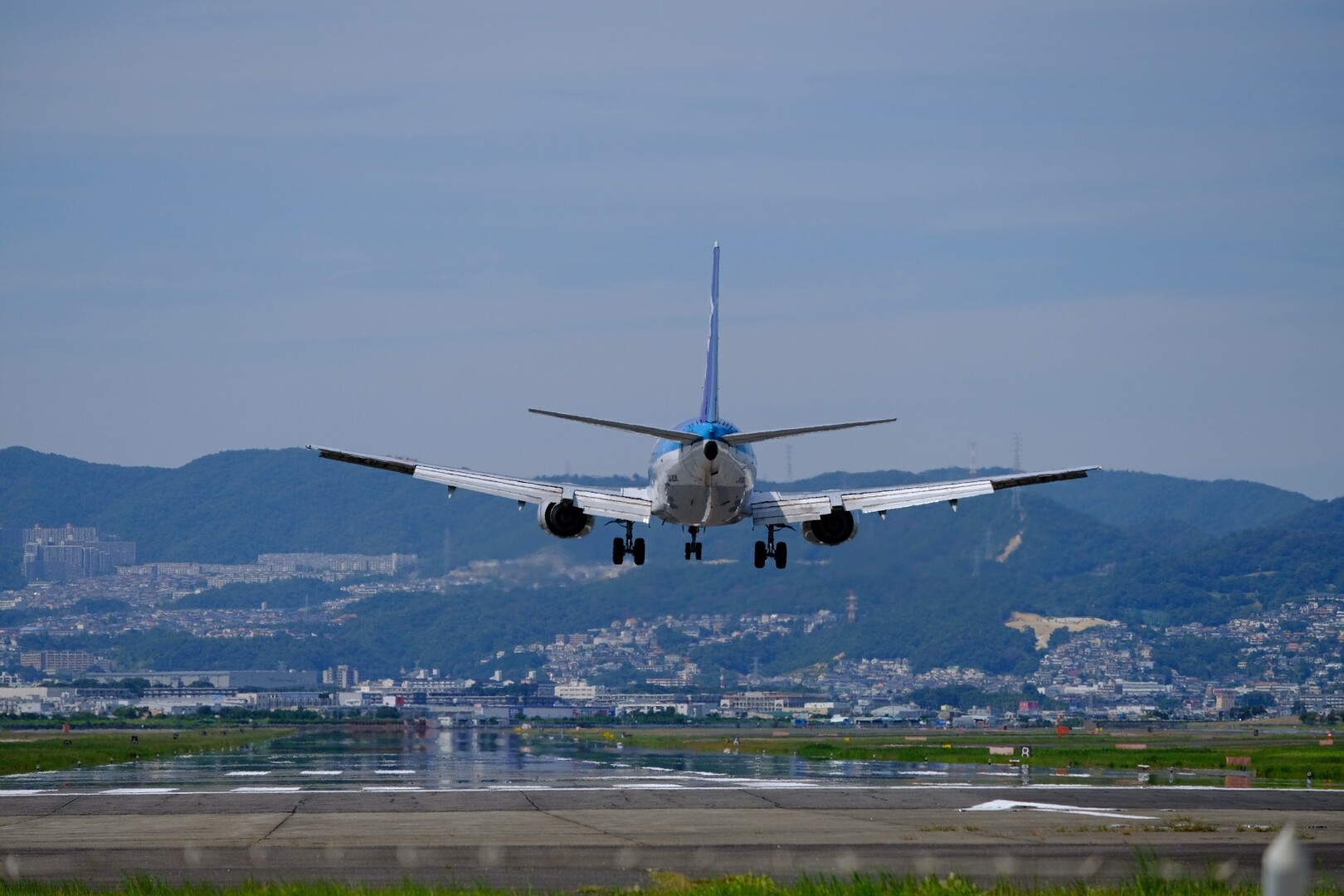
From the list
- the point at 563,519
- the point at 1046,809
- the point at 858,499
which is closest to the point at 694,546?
the point at 563,519

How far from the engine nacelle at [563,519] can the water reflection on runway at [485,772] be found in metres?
11.9

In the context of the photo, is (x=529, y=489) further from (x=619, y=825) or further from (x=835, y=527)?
(x=619, y=825)

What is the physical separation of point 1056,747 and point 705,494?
67083 mm

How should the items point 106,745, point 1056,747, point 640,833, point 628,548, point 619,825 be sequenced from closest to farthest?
point 640,833 → point 619,825 → point 628,548 → point 1056,747 → point 106,745

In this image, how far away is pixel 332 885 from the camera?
36250 mm

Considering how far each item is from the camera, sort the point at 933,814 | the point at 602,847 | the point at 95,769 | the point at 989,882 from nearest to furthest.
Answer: the point at 989,882 → the point at 602,847 → the point at 933,814 → the point at 95,769

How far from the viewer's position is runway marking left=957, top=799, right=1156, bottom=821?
55.3 meters

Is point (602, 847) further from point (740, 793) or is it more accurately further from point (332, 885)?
point (740, 793)

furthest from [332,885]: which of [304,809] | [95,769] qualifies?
[95,769]

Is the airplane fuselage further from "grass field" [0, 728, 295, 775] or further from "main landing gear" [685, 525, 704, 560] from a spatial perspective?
"grass field" [0, 728, 295, 775]

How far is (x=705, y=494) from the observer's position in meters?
60.0

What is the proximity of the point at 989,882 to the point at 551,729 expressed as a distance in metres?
137

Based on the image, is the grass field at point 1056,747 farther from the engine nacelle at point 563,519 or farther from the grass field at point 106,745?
the grass field at point 106,745

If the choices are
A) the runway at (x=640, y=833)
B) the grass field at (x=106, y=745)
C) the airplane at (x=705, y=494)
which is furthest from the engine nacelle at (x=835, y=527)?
the grass field at (x=106, y=745)
